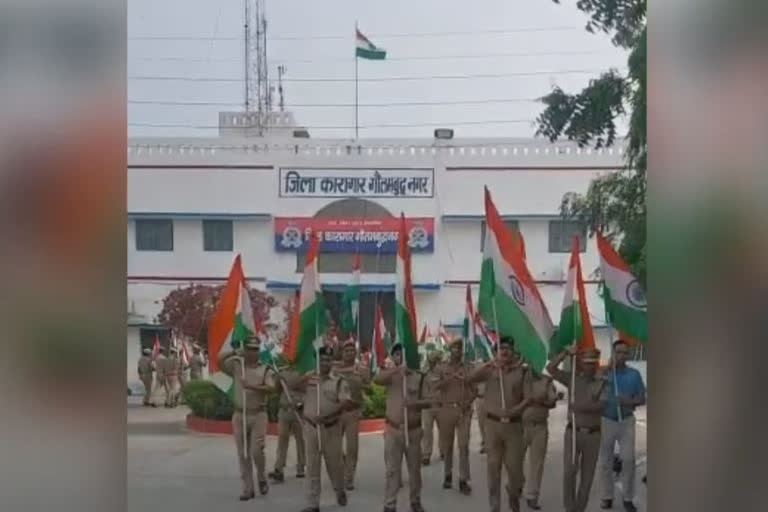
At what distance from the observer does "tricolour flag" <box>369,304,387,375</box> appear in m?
4.94

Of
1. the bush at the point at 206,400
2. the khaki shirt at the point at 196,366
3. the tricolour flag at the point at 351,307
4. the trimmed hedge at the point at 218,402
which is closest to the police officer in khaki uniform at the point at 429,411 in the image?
A: the trimmed hedge at the point at 218,402

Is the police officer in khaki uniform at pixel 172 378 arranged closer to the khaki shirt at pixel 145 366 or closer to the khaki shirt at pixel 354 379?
the khaki shirt at pixel 145 366

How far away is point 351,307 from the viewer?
17.3 ft

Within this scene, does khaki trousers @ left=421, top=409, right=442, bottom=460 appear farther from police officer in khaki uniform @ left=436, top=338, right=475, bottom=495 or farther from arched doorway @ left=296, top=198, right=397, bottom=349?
arched doorway @ left=296, top=198, right=397, bottom=349

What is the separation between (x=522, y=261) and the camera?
3.76 m

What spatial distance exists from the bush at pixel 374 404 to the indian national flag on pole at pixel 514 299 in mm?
1246

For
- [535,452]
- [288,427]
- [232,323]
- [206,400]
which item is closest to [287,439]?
[288,427]

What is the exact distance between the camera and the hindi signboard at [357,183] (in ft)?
18.7

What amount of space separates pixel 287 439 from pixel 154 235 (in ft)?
4.34

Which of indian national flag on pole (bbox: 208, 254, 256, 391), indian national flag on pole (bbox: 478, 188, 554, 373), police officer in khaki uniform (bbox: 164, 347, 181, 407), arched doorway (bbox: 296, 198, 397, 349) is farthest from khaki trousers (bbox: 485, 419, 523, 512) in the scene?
police officer in khaki uniform (bbox: 164, 347, 181, 407)

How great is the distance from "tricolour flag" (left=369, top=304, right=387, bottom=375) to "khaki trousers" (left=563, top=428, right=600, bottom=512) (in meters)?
1.24
